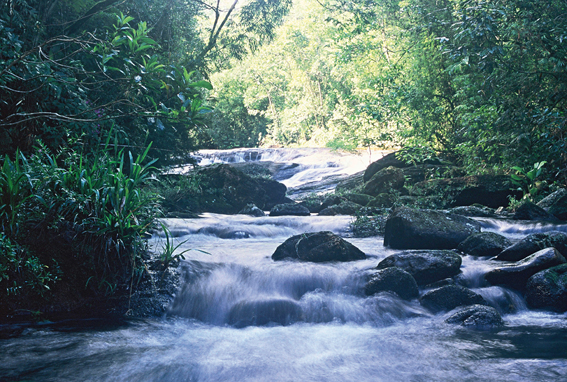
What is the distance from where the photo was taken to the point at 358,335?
15.1ft

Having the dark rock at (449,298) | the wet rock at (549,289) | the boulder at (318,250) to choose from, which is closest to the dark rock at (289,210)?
the boulder at (318,250)

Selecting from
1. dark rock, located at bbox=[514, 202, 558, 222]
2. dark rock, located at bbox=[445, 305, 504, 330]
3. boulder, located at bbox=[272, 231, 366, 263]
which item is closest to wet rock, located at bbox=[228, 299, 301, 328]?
boulder, located at bbox=[272, 231, 366, 263]

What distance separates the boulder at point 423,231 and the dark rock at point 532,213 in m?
2.80

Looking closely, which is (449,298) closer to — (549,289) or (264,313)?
(549,289)

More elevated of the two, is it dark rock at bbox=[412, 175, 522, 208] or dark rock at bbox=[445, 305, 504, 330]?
dark rock at bbox=[412, 175, 522, 208]

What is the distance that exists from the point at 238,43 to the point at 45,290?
36.3ft

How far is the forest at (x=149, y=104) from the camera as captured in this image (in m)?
4.36

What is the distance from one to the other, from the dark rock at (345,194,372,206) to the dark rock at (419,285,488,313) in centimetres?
805

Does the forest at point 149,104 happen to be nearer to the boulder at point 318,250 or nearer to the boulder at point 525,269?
the boulder at point 318,250

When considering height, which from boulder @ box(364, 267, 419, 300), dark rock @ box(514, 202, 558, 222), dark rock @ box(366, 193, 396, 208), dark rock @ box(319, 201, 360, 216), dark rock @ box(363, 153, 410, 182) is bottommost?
boulder @ box(364, 267, 419, 300)

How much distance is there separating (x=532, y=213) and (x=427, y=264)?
5448mm

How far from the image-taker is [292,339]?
4.41 meters

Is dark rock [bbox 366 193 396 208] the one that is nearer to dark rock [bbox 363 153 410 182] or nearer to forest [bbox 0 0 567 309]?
forest [bbox 0 0 567 309]

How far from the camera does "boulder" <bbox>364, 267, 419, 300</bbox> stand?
540 cm
